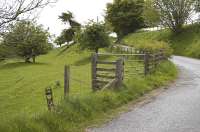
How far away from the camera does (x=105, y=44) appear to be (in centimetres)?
4788

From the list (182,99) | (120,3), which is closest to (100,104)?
(182,99)

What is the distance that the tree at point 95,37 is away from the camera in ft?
158

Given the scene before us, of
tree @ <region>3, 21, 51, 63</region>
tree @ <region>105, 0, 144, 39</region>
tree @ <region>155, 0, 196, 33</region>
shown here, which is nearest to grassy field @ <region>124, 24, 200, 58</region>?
tree @ <region>155, 0, 196, 33</region>

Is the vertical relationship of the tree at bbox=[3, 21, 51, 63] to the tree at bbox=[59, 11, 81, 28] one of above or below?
below

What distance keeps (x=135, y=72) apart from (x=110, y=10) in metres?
58.1

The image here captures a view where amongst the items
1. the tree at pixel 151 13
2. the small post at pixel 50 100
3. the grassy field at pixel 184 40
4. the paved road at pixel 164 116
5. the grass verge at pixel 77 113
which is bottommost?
the paved road at pixel 164 116

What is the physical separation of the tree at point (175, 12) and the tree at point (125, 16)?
42.9ft

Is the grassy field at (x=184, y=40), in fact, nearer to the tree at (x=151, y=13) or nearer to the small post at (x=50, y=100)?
the tree at (x=151, y=13)

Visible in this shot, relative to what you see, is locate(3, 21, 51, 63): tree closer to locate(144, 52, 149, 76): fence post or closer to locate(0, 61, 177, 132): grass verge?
locate(0, 61, 177, 132): grass verge

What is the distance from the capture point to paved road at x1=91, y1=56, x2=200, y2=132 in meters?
10.1

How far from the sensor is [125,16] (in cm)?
7375

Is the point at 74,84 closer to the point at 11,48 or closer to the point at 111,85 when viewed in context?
the point at 111,85

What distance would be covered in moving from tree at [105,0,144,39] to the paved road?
57994 mm

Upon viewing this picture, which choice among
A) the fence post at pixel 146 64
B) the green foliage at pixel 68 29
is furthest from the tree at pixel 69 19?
the fence post at pixel 146 64
